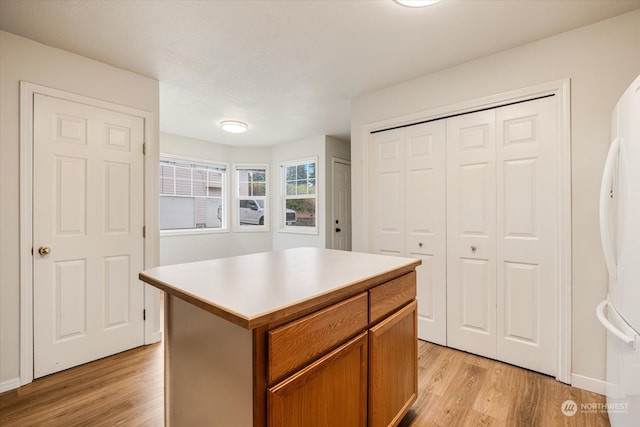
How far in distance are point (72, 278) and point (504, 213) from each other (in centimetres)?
343

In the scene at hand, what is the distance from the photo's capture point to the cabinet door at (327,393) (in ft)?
2.92

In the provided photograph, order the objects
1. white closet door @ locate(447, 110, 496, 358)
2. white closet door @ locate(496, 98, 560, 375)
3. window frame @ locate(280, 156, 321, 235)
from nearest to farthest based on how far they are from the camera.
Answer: white closet door @ locate(496, 98, 560, 375)
white closet door @ locate(447, 110, 496, 358)
window frame @ locate(280, 156, 321, 235)

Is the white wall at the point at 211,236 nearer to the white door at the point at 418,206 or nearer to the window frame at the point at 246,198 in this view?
the window frame at the point at 246,198

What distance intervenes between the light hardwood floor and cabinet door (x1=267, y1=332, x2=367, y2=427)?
0.73m

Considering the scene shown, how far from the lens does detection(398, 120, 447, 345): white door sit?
262 cm

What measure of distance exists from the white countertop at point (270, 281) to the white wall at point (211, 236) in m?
3.58

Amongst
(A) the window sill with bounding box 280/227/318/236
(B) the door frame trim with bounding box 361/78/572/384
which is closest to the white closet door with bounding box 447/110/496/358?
(B) the door frame trim with bounding box 361/78/572/384

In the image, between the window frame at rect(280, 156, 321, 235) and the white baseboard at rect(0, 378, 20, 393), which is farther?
the window frame at rect(280, 156, 321, 235)

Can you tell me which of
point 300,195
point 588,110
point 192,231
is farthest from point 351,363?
point 192,231

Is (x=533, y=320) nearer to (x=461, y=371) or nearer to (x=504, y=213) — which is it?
(x=461, y=371)

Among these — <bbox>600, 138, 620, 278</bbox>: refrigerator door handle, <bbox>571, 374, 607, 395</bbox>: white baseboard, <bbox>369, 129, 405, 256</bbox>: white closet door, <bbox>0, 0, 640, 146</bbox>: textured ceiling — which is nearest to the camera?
<bbox>600, 138, 620, 278</bbox>: refrigerator door handle

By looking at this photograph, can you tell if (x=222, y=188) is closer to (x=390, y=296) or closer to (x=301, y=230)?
(x=301, y=230)

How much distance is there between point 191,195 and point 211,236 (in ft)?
2.61

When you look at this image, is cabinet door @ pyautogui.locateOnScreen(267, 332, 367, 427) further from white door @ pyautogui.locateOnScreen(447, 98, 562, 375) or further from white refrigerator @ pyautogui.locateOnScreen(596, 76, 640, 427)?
white door @ pyautogui.locateOnScreen(447, 98, 562, 375)
